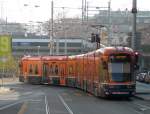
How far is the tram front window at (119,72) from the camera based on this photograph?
36.5m

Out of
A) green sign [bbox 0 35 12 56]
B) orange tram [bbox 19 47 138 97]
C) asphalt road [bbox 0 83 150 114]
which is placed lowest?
asphalt road [bbox 0 83 150 114]

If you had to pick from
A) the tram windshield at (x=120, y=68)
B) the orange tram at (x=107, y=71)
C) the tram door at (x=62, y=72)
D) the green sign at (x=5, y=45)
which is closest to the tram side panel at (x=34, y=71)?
the tram door at (x=62, y=72)

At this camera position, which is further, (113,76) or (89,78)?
(89,78)

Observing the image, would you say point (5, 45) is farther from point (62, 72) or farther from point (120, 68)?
point (120, 68)

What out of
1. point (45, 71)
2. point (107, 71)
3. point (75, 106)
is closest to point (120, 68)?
point (107, 71)

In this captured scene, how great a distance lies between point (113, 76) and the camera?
3653 cm

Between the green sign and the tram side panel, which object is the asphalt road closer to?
the green sign

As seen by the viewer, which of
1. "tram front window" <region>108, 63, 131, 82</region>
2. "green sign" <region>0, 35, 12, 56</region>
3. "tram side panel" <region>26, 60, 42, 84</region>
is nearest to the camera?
"tram front window" <region>108, 63, 131, 82</region>

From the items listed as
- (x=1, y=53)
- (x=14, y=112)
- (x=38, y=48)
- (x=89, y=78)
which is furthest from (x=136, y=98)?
(x=38, y=48)

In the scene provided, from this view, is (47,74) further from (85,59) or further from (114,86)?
(114,86)

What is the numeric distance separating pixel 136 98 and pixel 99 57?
364 cm

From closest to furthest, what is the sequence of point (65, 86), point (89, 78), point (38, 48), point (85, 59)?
1. point (89, 78)
2. point (85, 59)
3. point (65, 86)
4. point (38, 48)

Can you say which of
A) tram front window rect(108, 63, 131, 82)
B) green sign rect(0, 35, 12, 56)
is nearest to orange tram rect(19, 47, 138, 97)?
tram front window rect(108, 63, 131, 82)

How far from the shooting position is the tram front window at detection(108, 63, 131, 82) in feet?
120
